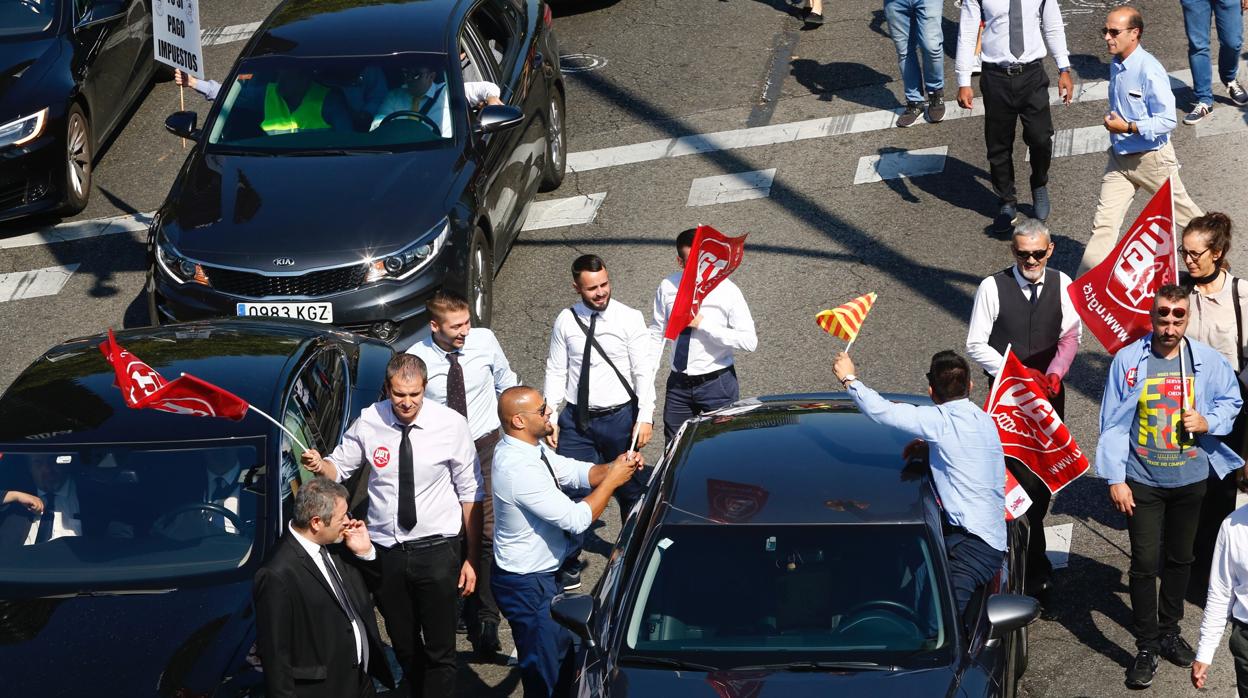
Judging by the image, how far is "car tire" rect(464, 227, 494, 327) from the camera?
1023 cm

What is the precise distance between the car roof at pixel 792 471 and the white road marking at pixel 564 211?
547cm

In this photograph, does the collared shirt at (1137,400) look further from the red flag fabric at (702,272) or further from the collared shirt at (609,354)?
the collared shirt at (609,354)

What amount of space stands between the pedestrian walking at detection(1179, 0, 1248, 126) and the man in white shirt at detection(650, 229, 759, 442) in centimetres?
646

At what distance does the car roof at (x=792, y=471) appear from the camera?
6172 millimetres

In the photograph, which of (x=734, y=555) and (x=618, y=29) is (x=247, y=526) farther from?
(x=618, y=29)

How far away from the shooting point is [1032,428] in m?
7.44

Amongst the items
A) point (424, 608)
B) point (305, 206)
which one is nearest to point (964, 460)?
point (424, 608)

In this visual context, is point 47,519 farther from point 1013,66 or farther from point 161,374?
point 1013,66

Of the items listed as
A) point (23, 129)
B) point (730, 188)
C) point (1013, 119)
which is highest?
point (1013, 119)

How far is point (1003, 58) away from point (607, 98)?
4.44 meters

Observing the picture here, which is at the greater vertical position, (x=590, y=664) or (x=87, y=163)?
(x=590, y=664)

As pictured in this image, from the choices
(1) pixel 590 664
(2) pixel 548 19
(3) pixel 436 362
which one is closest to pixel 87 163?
(2) pixel 548 19

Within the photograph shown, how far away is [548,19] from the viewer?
43.3 feet

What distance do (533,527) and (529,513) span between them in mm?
78
